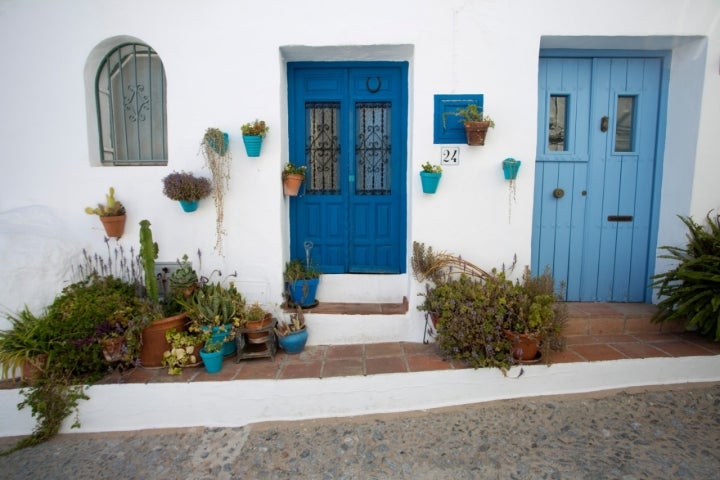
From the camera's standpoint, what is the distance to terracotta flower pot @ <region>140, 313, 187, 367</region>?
3.44 metres

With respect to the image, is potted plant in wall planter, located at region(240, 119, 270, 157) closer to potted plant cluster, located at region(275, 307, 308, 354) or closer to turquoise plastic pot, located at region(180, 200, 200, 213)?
turquoise plastic pot, located at region(180, 200, 200, 213)

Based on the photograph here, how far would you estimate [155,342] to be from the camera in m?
3.46

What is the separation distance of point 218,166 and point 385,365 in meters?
2.35

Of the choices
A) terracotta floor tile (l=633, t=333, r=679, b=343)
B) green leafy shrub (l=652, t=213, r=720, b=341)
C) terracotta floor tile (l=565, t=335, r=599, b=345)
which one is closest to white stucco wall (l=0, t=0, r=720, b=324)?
green leafy shrub (l=652, t=213, r=720, b=341)

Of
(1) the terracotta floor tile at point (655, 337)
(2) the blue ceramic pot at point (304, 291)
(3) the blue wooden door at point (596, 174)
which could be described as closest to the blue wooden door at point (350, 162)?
(2) the blue ceramic pot at point (304, 291)

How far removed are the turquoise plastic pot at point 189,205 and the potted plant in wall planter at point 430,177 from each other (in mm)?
2117

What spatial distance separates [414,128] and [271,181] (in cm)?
143

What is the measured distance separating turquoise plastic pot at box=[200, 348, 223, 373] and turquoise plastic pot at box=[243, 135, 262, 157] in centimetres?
177

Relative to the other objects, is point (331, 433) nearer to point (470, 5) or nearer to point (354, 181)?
point (354, 181)

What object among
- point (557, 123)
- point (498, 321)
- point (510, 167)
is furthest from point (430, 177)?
point (557, 123)

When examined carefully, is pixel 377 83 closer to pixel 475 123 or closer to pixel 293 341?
pixel 475 123

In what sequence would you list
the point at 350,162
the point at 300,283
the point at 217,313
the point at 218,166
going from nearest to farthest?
the point at 217,313, the point at 218,166, the point at 300,283, the point at 350,162

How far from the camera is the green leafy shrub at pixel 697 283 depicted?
3.38 metres

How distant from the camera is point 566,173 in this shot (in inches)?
162
